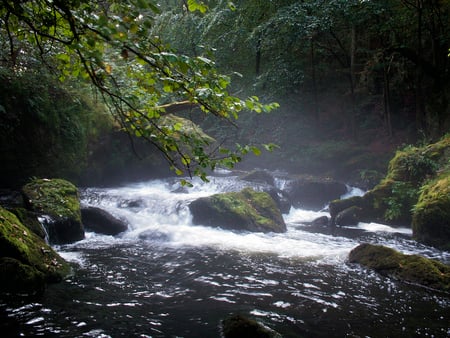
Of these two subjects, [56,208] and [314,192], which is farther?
[314,192]

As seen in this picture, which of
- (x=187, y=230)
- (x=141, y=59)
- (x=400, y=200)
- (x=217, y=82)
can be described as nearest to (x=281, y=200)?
(x=400, y=200)

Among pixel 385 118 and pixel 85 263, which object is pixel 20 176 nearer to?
pixel 85 263

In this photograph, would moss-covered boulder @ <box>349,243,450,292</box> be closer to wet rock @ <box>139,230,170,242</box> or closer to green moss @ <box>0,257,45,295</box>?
wet rock @ <box>139,230,170,242</box>

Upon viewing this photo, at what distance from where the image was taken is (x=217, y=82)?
2.58m

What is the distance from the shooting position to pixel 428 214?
9.06 metres

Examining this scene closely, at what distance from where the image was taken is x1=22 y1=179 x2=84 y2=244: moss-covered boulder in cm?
784

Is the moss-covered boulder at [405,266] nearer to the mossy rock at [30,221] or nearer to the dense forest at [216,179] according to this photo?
the dense forest at [216,179]

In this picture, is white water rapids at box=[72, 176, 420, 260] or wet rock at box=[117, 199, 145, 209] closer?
white water rapids at box=[72, 176, 420, 260]

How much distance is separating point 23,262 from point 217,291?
9.10ft

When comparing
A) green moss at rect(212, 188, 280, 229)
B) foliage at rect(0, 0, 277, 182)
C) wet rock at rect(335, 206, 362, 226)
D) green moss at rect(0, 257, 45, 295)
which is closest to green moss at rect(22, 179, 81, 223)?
green moss at rect(0, 257, 45, 295)

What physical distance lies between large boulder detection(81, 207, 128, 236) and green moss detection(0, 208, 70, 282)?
10.2 feet

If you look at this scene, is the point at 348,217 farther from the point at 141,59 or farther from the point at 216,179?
the point at 141,59

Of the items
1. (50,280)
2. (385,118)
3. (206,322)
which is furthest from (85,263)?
(385,118)

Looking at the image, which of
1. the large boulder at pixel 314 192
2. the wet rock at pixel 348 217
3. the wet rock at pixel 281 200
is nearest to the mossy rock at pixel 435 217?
the wet rock at pixel 348 217
